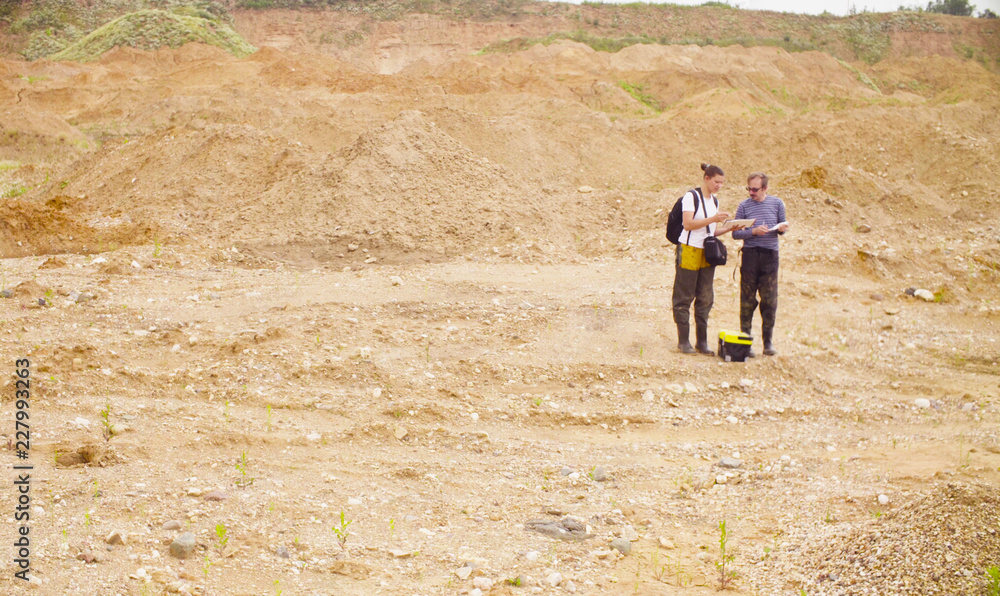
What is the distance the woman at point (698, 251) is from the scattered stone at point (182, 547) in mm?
4503

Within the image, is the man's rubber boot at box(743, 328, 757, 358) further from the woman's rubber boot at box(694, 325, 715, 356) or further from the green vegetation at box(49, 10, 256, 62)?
the green vegetation at box(49, 10, 256, 62)

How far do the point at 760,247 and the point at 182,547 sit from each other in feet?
17.3

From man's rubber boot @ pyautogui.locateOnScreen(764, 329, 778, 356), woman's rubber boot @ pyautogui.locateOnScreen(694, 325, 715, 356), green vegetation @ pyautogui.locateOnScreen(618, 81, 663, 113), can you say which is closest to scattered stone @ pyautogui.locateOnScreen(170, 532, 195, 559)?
woman's rubber boot @ pyautogui.locateOnScreen(694, 325, 715, 356)

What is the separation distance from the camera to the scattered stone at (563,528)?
465 cm

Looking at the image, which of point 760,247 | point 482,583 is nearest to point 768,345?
point 760,247

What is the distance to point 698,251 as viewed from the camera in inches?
279

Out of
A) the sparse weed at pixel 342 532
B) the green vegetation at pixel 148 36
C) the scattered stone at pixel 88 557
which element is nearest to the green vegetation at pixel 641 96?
the green vegetation at pixel 148 36

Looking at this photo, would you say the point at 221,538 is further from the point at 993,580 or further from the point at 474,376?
the point at 993,580

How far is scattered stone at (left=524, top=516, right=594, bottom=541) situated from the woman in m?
3.03

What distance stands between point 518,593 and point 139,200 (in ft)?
35.8

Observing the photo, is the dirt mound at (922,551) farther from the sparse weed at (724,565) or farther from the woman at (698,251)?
the woman at (698,251)

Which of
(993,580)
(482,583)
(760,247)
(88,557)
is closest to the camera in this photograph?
(993,580)

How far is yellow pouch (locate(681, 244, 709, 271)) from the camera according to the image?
709 centimetres

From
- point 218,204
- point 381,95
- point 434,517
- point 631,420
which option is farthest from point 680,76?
point 434,517
